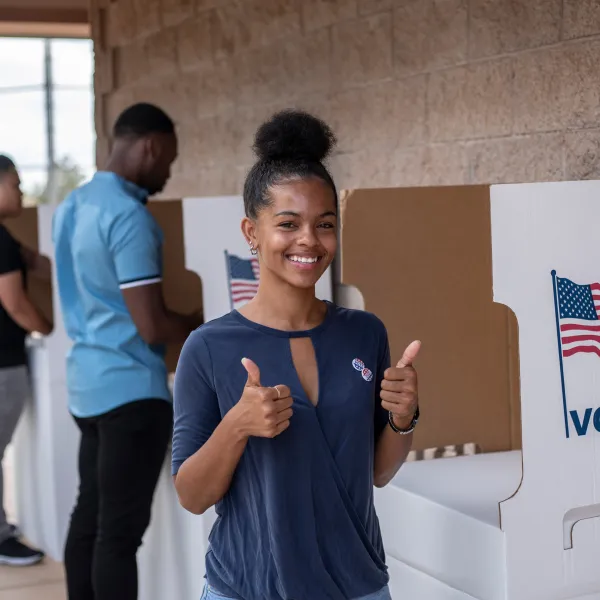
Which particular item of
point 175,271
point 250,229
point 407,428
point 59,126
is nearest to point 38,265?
point 175,271

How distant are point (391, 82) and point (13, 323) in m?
1.76

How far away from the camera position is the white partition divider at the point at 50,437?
404 centimetres

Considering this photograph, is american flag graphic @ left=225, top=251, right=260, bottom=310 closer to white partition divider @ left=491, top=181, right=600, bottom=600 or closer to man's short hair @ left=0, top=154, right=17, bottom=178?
white partition divider @ left=491, top=181, right=600, bottom=600

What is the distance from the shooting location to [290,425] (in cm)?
150

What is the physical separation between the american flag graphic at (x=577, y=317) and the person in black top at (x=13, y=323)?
2488mm

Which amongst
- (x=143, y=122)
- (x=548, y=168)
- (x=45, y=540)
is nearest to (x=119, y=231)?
(x=143, y=122)

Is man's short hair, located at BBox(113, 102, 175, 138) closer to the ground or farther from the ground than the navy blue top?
farther from the ground

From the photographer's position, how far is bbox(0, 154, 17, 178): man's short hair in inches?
157

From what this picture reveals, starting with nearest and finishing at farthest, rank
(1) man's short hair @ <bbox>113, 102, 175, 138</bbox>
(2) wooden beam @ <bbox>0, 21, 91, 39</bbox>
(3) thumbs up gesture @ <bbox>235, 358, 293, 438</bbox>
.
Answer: (3) thumbs up gesture @ <bbox>235, 358, 293, 438</bbox>
(1) man's short hair @ <bbox>113, 102, 175, 138</bbox>
(2) wooden beam @ <bbox>0, 21, 91, 39</bbox>

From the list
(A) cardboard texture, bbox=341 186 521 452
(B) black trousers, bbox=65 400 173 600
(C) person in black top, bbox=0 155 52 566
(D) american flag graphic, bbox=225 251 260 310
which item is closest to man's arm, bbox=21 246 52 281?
(C) person in black top, bbox=0 155 52 566

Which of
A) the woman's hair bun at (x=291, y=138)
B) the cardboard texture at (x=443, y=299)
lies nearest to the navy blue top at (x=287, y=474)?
the woman's hair bun at (x=291, y=138)

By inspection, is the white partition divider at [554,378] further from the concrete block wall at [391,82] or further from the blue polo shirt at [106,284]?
the blue polo shirt at [106,284]

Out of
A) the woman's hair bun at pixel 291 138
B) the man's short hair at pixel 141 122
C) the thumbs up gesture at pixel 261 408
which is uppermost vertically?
the man's short hair at pixel 141 122

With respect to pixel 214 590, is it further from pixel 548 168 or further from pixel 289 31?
pixel 289 31
